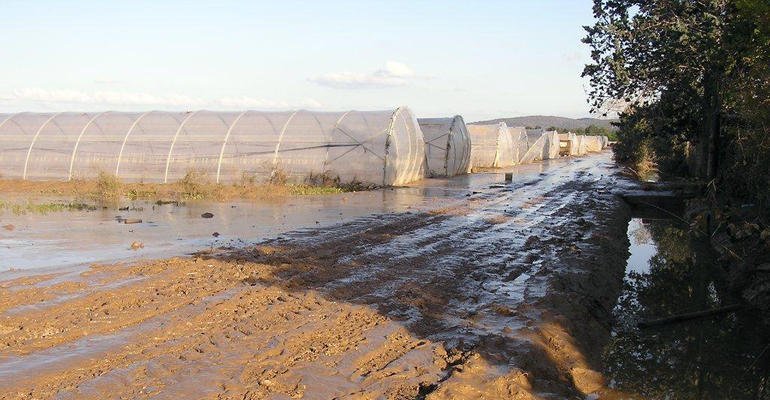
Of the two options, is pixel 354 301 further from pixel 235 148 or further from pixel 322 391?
pixel 235 148

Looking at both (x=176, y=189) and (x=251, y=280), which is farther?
(x=176, y=189)

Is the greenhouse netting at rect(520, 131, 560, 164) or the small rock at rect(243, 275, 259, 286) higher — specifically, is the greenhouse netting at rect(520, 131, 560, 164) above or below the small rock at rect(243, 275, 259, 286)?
below

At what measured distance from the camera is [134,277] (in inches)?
306

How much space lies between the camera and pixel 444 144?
3038cm

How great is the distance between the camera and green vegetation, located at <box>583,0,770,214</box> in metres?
10.0

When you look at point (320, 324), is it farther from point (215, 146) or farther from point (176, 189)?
point (215, 146)

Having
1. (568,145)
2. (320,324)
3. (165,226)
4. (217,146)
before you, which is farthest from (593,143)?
(320,324)

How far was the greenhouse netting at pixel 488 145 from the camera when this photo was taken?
39594 millimetres

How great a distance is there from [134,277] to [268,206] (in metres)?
8.57

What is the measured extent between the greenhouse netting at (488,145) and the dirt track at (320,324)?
29.2 metres

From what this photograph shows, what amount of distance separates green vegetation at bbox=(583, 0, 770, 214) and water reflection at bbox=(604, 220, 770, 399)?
5.48 feet

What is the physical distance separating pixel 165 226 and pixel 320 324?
7372 mm

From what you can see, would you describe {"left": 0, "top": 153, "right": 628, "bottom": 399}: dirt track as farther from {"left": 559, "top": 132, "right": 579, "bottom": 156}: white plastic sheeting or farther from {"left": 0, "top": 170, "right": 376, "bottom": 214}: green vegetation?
{"left": 559, "top": 132, "right": 579, "bottom": 156}: white plastic sheeting

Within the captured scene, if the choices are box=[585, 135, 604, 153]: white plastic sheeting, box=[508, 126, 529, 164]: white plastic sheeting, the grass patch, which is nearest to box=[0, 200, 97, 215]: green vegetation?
the grass patch
